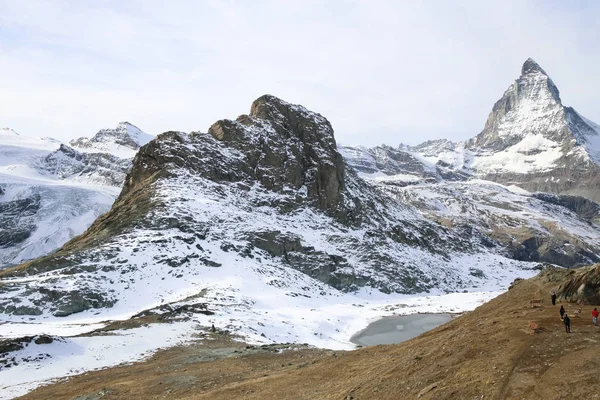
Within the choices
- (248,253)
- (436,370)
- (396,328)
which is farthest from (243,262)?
(436,370)

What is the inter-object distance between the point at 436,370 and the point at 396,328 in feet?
179

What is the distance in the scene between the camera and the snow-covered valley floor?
3184cm

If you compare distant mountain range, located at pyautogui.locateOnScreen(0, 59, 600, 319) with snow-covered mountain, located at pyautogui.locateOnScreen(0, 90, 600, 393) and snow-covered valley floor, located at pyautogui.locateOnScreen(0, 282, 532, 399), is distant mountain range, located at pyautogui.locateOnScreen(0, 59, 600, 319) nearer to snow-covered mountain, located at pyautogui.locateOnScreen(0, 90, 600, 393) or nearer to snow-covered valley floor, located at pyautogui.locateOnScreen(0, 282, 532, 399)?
snow-covered mountain, located at pyautogui.locateOnScreen(0, 90, 600, 393)

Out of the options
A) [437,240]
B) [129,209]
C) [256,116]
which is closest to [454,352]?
[129,209]

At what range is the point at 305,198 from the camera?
13025cm

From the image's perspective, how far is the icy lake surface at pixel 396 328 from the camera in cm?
6128

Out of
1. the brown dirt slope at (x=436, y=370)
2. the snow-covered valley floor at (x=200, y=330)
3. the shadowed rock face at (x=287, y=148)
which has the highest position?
the shadowed rock face at (x=287, y=148)

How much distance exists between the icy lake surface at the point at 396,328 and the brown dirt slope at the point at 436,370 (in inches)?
1139

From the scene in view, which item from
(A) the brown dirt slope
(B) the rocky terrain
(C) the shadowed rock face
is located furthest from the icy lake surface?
(C) the shadowed rock face

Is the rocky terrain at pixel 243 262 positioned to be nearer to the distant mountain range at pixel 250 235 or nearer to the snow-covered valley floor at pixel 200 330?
the snow-covered valley floor at pixel 200 330

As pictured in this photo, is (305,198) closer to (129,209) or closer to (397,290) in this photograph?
(397,290)

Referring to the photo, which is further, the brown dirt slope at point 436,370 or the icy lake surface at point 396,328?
the icy lake surface at point 396,328

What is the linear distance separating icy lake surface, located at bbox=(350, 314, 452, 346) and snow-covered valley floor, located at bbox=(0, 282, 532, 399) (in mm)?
1865

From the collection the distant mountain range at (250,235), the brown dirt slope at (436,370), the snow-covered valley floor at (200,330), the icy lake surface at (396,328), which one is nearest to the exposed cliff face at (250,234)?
the distant mountain range at (250,235)
